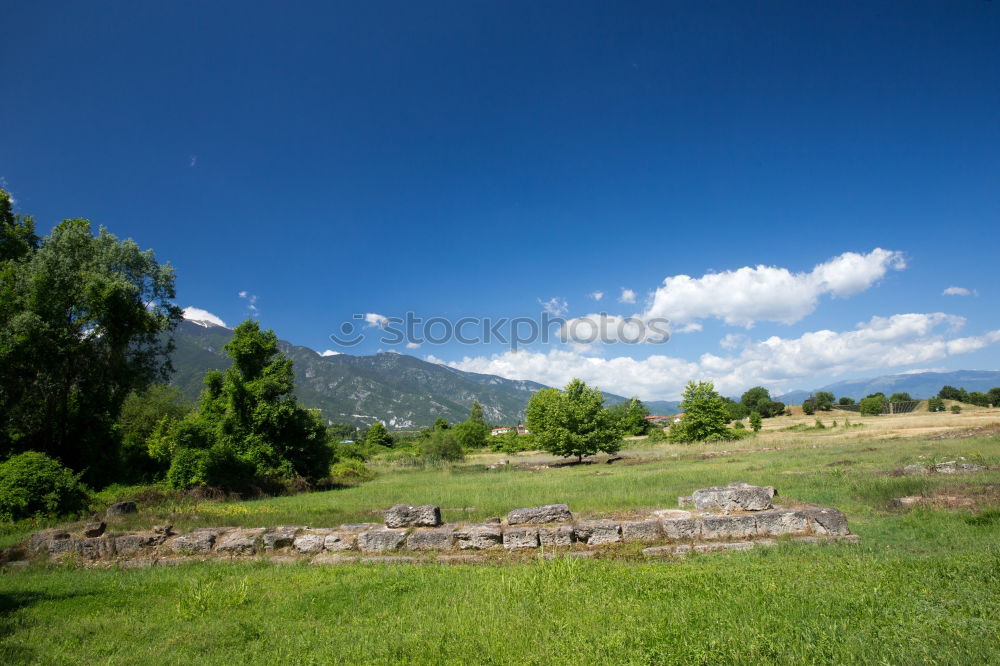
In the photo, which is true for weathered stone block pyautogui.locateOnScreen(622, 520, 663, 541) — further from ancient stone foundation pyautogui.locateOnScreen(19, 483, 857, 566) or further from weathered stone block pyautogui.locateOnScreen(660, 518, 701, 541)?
weathered stone block pyautogui.locateOnScreen(660, 518, 701, 541)

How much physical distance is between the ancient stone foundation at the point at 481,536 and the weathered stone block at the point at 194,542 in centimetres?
2

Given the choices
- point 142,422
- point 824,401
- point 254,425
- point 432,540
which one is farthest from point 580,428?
point 824,401

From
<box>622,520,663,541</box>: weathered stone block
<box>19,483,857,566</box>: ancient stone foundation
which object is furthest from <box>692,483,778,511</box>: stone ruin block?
<box>622,520,663,541</box>: weathered stone block

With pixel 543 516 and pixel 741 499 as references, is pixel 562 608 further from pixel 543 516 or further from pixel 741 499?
pixel 741 499

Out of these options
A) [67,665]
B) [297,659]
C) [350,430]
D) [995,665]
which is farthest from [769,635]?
[350,430]

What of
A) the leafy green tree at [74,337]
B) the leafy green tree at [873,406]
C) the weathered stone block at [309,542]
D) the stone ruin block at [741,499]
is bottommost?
the weathered stone block at [309,542]

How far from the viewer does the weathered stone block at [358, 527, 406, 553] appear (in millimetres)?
12070

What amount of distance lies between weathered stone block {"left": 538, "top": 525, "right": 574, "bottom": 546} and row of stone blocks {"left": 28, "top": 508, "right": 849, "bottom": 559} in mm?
22

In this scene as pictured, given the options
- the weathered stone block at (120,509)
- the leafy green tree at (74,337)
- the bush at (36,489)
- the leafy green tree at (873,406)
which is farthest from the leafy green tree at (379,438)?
the leafy green tree at (873,406)

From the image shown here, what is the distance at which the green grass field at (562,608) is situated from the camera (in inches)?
213

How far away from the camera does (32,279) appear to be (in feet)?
73.4

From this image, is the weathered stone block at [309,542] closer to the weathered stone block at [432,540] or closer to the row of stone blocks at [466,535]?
the row of stone blocks at [466,535]

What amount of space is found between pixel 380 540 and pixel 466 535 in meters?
2.23

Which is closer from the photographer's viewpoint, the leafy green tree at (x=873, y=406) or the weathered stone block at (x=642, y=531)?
the weathered stone block at (x=642, y=531)
